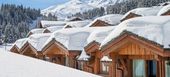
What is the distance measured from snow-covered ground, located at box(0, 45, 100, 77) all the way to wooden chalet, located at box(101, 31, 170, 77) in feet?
26.9

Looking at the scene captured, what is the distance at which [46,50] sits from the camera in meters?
21.4

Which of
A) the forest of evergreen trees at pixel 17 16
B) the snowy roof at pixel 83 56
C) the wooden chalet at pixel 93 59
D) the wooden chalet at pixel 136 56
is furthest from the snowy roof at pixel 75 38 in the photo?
the forest of evergreen trees at pixel 17 16

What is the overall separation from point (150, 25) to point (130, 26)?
0.77 m

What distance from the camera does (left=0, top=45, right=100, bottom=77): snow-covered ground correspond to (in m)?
2.85

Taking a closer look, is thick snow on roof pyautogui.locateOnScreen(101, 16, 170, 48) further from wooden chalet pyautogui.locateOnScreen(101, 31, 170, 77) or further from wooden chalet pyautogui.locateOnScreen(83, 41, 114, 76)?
wooden chalet pyautogui.locateOnScreen(83, 41, 114, 76)

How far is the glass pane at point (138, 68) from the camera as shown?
1348 cm

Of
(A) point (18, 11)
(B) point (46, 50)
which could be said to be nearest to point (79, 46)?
(B) point (46, 50)

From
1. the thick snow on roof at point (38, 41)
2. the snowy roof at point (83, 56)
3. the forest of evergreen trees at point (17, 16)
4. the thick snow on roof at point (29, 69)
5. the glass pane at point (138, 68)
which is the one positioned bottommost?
the glass pane at point (138, 68)

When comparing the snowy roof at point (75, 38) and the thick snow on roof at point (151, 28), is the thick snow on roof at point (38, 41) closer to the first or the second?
the snowy roof at point (75, 38)

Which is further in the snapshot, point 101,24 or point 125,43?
point 101,24

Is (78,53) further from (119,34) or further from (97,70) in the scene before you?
(119,34)

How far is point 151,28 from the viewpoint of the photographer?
12.2m

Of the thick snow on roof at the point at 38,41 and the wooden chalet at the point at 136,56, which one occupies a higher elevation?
the thick snow on roof at the point at 38,41

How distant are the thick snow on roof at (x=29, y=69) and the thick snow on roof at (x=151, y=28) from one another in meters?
8.26
